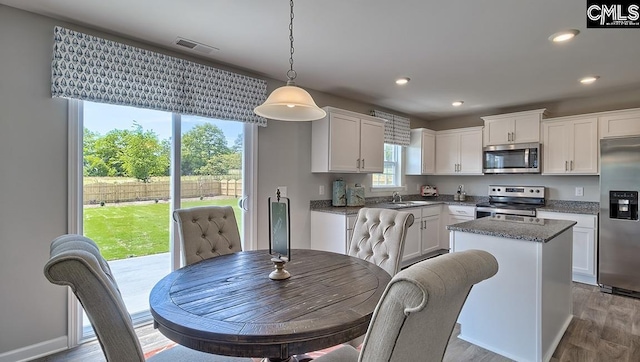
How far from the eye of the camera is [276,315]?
1138mm

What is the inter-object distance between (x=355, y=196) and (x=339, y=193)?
9.2 inches

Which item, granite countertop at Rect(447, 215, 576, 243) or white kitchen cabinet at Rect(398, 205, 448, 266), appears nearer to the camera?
granite countertop at Rect(447, 215, 576, 243)

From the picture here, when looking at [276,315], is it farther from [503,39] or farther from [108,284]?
[503,39]

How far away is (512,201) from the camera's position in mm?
4758

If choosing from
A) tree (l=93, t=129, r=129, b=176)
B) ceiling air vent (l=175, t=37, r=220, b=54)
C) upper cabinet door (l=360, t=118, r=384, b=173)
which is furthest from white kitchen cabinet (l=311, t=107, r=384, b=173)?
tree (l=93, t=129, r=129, b=176)

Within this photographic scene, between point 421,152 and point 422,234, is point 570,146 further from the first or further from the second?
point 422,234

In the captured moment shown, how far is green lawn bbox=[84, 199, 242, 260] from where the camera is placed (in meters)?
2.44

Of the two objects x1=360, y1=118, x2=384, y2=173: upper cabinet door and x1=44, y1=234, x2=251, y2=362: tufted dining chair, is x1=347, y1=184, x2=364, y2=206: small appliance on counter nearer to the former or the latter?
x1=360, y1=118, x2=384, y2=173: upper cabinet door

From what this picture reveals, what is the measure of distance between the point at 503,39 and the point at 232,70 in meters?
2.45

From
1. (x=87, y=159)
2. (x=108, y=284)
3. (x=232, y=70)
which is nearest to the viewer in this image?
(x=108, y=284)

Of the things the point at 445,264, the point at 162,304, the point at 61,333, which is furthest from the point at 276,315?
the point at 61,333

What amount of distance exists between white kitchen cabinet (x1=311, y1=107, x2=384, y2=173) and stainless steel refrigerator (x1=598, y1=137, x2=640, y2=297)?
2603 millimetres

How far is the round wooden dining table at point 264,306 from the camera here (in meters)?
1.01

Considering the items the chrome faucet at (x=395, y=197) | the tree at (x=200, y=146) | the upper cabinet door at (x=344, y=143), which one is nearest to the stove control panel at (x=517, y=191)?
the chrome faucet at (x=395, y=197)
